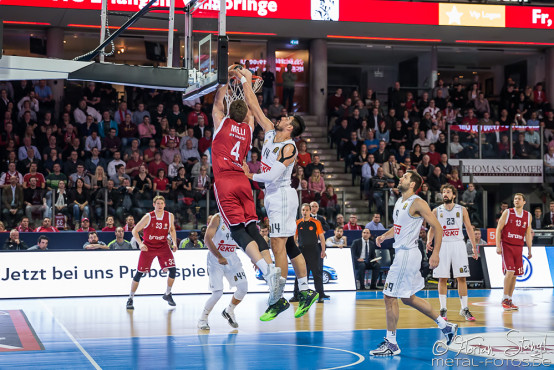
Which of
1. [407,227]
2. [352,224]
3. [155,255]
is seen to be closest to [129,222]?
[155,255]

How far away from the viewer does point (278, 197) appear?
998 cm

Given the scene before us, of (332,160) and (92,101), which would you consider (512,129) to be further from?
(92,101)

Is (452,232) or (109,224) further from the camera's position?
(109,224)

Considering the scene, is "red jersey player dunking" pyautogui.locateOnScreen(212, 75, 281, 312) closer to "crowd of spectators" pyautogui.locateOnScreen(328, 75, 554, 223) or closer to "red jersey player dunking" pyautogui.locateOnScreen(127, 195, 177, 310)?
"red jersey player dunking" pyautogui.locateOnScreen(127, 195, 177, 310)

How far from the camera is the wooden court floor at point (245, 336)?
9.42 metres

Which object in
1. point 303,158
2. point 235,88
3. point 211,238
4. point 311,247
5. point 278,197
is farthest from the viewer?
point 303,158

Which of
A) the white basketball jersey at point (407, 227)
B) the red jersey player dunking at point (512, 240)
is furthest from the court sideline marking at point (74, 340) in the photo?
the red jersey player dunking at point (512, 240)

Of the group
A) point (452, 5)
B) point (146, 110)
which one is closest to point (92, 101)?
point (146, 110)

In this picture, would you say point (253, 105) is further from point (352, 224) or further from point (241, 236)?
point (352, 224)

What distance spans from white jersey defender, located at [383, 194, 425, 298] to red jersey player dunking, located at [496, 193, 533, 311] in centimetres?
593

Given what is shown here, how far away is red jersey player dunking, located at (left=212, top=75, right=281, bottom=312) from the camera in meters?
9.62

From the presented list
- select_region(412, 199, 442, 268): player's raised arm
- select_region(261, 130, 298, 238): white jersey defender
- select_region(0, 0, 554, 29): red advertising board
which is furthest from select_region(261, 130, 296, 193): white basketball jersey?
select_region(0, 0, 554, 29): red advertising board

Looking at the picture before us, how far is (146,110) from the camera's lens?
80.8 feet

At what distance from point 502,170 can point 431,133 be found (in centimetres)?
266
